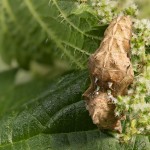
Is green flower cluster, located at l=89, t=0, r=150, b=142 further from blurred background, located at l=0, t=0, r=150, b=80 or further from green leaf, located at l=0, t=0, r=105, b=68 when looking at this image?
blurred background, located at l=0, t=0, r=150, b=80

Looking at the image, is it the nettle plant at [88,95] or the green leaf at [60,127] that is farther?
the green leaf at [60,127]

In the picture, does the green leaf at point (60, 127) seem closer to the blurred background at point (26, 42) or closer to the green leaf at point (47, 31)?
the green leaf at point (47, 31)

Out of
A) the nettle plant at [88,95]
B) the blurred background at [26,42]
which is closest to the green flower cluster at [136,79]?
the nettle plant at [88,95]

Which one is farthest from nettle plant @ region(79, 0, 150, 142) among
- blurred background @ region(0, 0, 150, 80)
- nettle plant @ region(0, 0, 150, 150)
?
blurred background @ region(0, 0, 150, 80)

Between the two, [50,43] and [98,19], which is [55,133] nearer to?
[98,19]

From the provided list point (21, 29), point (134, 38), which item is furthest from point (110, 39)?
point (21, 29)
